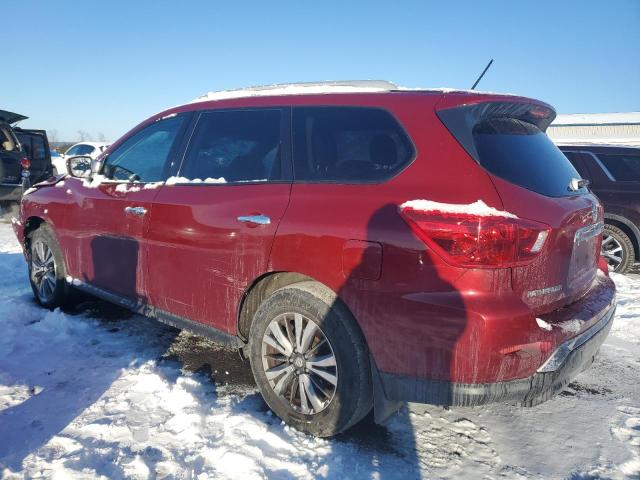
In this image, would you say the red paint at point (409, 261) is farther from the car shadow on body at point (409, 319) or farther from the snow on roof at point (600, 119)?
the snow on roof at point (600, 119)

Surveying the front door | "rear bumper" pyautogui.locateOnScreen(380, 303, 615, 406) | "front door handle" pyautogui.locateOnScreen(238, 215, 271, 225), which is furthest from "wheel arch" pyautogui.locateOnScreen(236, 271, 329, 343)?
the front door

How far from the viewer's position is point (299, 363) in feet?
8.30

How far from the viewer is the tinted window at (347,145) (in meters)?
2.32

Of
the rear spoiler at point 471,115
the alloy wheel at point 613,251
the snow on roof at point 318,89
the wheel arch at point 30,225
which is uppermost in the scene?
the snow on roof at point 318,89

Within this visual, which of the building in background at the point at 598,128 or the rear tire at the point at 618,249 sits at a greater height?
the building in background at the point at 598,128

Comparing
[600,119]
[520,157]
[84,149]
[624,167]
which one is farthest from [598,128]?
[520,157]

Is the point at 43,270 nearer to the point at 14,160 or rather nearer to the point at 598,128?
the point at 14,160

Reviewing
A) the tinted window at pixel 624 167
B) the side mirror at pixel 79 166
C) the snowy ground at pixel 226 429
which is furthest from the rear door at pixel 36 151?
the tinted window at pixel 624 167

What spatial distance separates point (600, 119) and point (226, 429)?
1542 inches

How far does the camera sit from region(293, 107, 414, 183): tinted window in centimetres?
232

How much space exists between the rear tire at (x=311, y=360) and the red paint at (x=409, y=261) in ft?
0.38

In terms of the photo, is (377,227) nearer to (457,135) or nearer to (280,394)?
(457,135)

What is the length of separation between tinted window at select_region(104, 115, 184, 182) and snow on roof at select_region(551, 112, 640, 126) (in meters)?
34.0

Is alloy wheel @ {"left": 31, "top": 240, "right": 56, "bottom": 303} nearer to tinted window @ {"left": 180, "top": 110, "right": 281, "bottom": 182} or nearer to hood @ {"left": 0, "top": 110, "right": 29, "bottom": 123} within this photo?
tinted window @ {"left": 180, "top": 110, "right": 281, "bottom": 182}
